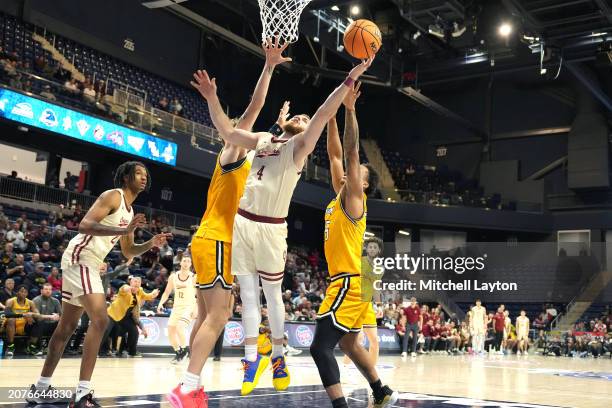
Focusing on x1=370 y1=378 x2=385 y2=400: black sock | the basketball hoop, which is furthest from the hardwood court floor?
the basketball hoop

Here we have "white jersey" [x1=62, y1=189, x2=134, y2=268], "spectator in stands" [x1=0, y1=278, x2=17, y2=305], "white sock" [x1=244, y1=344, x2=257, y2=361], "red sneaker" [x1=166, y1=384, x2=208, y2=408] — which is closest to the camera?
"red sneaker" [x1=166, y1=384, x2=208, y2=408]

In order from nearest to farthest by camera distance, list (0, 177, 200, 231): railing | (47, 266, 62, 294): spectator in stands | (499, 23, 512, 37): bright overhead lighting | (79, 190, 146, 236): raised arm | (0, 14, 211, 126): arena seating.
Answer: (79, 190, 146, 236): raised arm < (47, 266, 62, 294): spectator in stands < (0, 177, 200, 231): railing < (0, 14, 211, 126): arena seating < (499, 23, 512, 37): bright overhead lighting

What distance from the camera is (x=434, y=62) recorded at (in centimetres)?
2680

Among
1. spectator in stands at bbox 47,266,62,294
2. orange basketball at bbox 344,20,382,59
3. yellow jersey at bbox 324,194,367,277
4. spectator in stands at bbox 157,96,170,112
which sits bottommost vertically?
spectator in stands at bbox 47,266,62,294

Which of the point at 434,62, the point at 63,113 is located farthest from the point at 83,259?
the point at 434,62

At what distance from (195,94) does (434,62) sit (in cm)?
1079

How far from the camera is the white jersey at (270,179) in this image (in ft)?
15.8

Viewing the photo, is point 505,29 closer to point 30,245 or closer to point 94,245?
point 30,245

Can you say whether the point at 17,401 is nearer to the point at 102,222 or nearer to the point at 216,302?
the point at 102,222

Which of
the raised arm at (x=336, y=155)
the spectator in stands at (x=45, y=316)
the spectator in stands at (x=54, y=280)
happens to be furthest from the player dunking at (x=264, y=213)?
the spectator in stands at (x=54, y=280)

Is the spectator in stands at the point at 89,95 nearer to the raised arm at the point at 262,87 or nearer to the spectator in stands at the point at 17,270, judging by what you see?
the spectator in stands at the point at 17,270

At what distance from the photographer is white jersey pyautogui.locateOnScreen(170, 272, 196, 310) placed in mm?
11117

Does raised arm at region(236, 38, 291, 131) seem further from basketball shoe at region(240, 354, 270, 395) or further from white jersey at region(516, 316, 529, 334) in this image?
white jersey at region(516, 316, 529, 334)

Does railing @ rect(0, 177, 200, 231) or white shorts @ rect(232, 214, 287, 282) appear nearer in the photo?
white shorts @ rect(232, 214, 287, 282)
